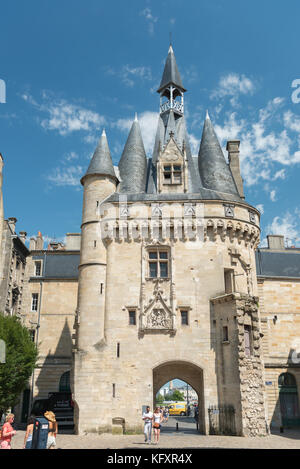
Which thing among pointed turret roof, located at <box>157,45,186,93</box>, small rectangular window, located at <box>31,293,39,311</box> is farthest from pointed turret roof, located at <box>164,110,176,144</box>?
small rectangular window, located at <box>31,293,39,311</box>

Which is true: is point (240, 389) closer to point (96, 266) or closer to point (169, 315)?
point (169, 315)

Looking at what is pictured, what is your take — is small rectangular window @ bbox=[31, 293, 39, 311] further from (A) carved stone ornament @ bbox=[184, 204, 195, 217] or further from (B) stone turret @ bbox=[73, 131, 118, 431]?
(A) carved stone ornament @ bbox=[184, 204, 195, 217]

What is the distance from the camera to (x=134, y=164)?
87.7 ft

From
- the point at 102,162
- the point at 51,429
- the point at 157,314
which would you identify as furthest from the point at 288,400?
the point at 51,429

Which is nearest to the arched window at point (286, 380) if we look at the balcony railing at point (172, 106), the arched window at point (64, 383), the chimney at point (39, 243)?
the arched window at point (64, 383)

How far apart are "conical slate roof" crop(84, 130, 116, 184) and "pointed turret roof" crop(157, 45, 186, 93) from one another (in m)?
8.22

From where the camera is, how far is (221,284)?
2261 cm

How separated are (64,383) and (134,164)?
51.4ft

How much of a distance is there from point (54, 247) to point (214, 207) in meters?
16.8

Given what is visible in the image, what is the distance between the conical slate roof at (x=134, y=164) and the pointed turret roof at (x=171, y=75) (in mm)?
4641

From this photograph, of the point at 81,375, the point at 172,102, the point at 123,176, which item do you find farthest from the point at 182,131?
the point at 81,375

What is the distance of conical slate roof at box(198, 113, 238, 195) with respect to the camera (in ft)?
83.8

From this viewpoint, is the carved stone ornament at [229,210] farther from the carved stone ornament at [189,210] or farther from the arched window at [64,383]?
the arched window at [64,383]

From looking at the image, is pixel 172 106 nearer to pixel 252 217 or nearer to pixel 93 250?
pixel 252 217
